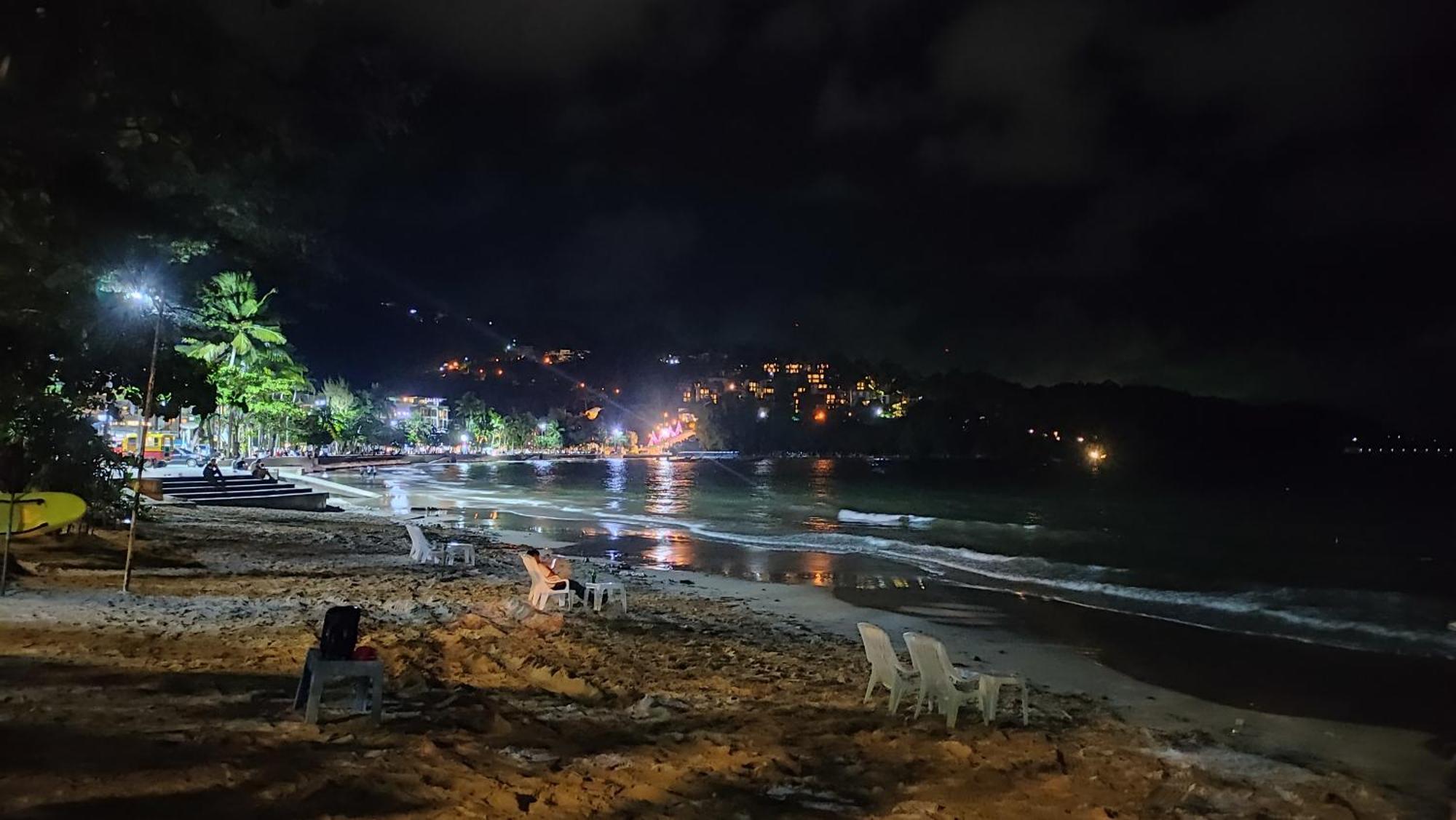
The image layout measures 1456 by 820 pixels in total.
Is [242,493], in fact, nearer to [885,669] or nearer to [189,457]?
[189,457]

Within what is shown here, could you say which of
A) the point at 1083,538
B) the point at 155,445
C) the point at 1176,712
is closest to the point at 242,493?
the point at 155,445

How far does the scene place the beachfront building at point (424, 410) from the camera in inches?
5154

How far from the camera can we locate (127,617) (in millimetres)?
8656

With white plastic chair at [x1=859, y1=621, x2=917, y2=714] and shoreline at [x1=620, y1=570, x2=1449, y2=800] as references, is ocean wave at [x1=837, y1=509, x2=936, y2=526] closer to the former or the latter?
shoreline at [x1=620, y1=570, x2=1449, y2=800]

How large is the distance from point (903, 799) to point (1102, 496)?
65748mm

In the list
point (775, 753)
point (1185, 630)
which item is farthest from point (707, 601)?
point (775, 753)

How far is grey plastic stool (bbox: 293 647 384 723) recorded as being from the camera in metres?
5.58

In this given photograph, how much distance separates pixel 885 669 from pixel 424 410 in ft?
504

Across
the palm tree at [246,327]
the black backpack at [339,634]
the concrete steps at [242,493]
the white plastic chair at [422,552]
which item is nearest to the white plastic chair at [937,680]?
the black backpack at [339,634]

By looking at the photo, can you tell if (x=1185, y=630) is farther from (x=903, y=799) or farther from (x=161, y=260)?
(x=161, y=260)

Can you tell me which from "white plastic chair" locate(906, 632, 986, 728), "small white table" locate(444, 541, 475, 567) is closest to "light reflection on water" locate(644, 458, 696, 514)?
"small white table" locate(444, 541, 475, 567)

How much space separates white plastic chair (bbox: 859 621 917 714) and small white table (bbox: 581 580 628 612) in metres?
5.11

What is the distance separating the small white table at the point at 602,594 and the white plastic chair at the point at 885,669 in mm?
5107

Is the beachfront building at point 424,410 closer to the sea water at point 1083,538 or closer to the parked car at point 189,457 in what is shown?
the sea water at point 1083,538
